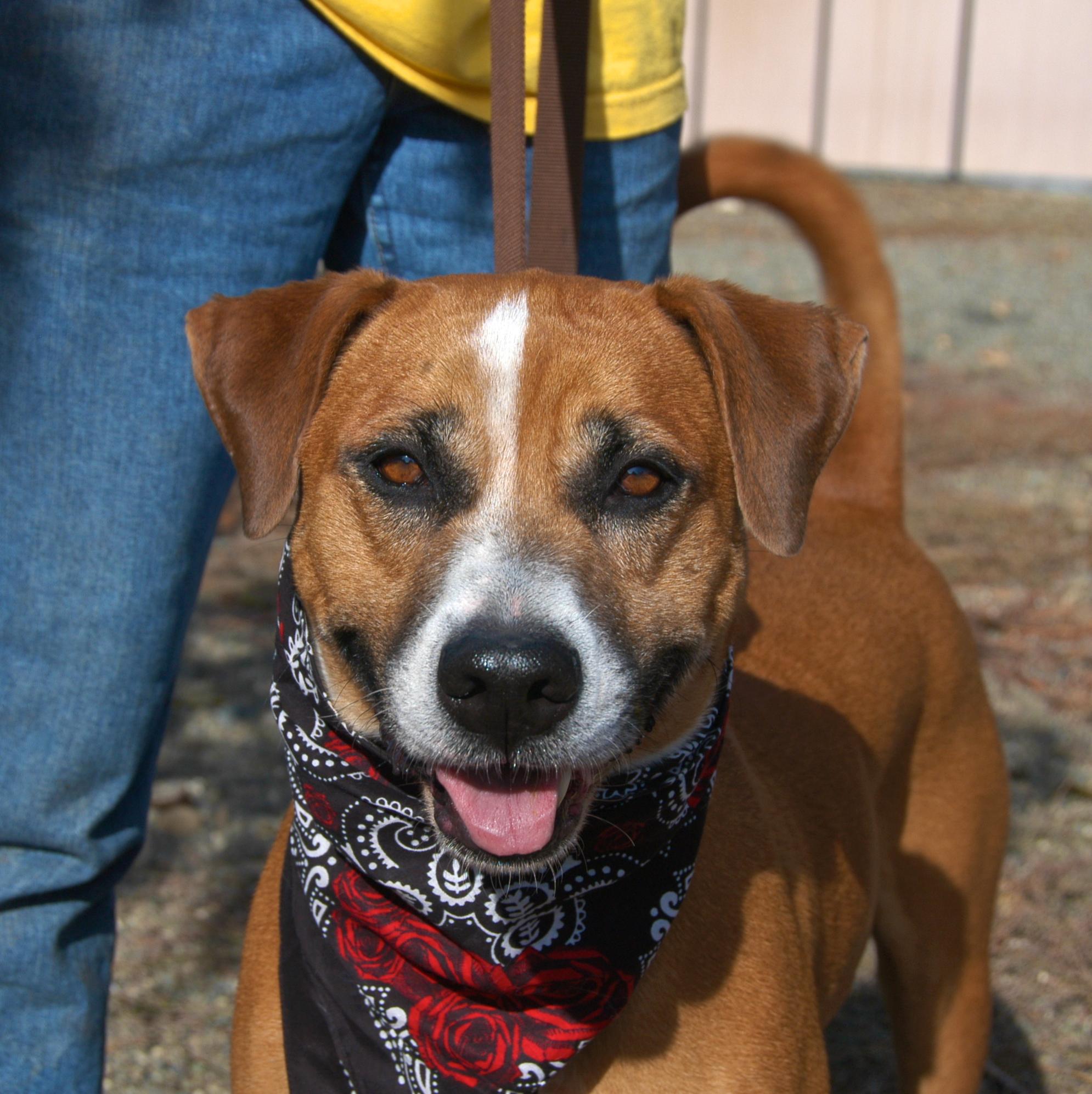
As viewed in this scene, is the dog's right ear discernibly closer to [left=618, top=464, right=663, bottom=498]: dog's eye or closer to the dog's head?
the dog's head

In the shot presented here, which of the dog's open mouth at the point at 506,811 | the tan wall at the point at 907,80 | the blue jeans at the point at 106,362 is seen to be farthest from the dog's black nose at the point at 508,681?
the tan wall at the point at 907,80

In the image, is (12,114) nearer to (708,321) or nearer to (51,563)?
(51,563)

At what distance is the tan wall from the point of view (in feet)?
65.2

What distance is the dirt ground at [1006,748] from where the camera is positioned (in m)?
4.03

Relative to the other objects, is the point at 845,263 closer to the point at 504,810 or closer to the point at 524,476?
the point at 524,476

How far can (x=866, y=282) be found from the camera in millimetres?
3848

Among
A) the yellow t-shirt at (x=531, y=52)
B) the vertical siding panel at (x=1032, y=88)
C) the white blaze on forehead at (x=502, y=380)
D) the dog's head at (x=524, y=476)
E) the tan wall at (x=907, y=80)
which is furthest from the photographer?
the tan wall at (x=907, y=80)

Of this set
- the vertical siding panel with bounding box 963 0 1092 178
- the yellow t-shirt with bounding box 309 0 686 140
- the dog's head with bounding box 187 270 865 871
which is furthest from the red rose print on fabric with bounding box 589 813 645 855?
the vertical siding panel with bounding box 963 0 1092 178

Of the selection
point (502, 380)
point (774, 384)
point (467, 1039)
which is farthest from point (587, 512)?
point (467, 1039)

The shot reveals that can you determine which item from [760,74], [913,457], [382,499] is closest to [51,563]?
[382,499]

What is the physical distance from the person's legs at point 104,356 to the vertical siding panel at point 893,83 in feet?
63.9

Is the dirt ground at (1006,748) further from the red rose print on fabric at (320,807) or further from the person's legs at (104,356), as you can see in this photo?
the red rose print on fabric at (320,807)

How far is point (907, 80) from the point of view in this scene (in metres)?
20.6

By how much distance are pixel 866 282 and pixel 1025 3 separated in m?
18.2
